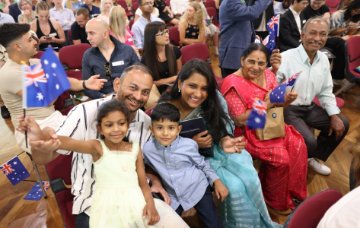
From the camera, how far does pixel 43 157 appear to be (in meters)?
1.47

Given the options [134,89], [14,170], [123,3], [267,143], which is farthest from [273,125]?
[123,3]

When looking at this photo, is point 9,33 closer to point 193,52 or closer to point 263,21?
point 193,52

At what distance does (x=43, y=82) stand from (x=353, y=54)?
3.89m

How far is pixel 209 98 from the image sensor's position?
84.6 inches

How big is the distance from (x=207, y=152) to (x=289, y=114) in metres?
1.03

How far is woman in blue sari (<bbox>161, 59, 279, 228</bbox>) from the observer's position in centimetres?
202

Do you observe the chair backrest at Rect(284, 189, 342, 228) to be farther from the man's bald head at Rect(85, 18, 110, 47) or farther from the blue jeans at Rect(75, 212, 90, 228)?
the man's bald head at Rect(85, 18, 110, 47)

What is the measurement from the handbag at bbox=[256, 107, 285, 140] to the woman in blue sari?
277 millimetres

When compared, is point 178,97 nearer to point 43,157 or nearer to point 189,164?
point 189,164

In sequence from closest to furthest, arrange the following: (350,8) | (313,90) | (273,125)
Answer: (273,125) < (313,90) < (350,8)

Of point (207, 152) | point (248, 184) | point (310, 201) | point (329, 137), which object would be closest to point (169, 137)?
point (207, 152)

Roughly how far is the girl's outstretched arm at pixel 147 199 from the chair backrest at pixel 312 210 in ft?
2.36

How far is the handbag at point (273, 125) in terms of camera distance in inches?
91.4

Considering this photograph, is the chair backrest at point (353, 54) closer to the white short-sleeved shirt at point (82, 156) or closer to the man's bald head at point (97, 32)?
the man's bald head at point (97, 32)
